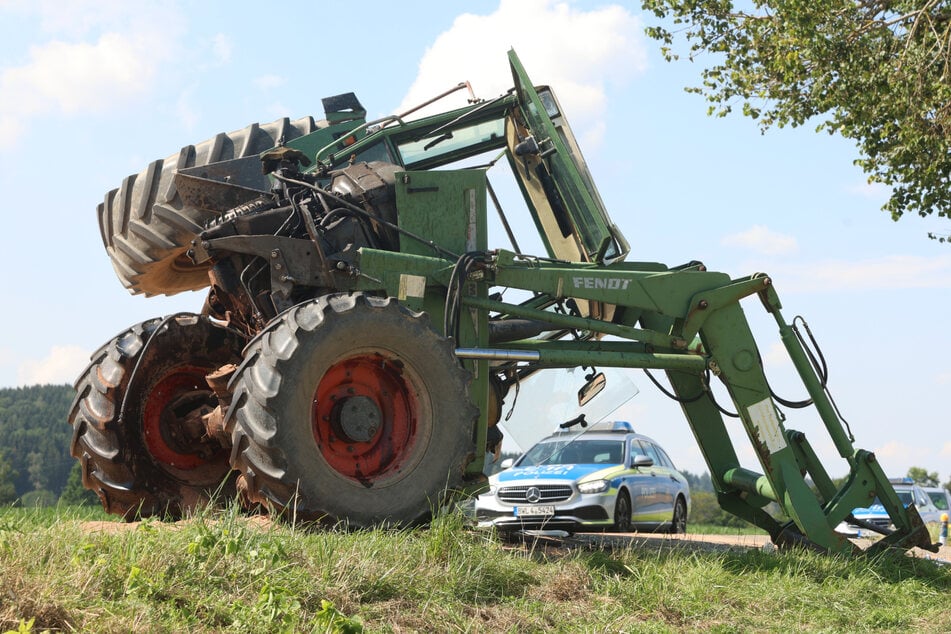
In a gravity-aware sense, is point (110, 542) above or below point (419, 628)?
above

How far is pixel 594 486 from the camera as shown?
14.7 metres

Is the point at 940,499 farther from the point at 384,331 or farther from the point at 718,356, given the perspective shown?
the point at 384,331

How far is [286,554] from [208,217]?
171 inches

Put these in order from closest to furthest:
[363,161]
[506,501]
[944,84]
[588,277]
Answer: [588,277], [363,161], [944,84], [506,501]

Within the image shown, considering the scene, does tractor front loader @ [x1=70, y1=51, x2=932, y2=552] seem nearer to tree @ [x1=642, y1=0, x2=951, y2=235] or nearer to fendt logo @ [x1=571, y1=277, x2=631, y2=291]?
fendt logo @ [x1=571, y1=277, x2=631, y2=291]

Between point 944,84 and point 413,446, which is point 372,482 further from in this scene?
point 944,84

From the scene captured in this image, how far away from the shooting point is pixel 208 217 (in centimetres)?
875

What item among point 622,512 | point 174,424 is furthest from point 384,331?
point 622,512

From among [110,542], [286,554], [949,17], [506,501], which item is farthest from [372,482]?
[949,17]

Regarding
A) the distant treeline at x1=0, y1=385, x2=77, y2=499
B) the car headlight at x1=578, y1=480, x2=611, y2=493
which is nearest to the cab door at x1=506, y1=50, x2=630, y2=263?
the car headlight at x1=578, y1=480, x2=611, y2=493

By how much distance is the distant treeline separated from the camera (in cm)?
6875

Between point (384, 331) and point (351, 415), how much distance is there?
58 centimetres

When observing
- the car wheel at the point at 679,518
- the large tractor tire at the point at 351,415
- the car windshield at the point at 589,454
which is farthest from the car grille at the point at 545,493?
the large tractor tire at the point at 351,415

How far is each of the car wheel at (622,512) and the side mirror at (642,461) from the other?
0.66m
